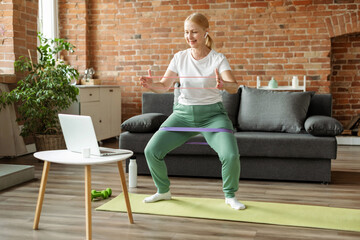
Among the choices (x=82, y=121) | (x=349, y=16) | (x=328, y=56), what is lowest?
(x=82, y=121)

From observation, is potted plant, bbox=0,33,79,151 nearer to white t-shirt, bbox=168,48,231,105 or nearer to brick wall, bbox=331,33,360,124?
white t-shirt, bbox=168,48,231,105

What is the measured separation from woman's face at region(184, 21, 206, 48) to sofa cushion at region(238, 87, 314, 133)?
1559 millimetres

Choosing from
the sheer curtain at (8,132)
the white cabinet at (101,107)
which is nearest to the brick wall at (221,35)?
the white cabinet at (101,107)

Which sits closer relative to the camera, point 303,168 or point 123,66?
point 303,168

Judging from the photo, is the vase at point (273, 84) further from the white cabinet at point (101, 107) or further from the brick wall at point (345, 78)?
the white cabinet at point (101, 107)

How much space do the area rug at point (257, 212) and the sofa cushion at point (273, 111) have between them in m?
1.23

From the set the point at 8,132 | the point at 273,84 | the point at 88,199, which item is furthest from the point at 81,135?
the point at 273,84

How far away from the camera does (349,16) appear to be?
21.4 ft

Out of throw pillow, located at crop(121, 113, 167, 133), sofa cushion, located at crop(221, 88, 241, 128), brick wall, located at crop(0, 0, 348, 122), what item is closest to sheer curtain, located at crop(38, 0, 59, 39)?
brick wall, located at crop(0, 0, 348, 122)

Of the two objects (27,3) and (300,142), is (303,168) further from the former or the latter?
(27,3)

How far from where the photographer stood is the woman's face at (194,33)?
3.04 metres

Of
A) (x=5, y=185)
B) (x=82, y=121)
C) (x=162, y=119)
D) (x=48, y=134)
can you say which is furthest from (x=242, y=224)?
(x=48, y=134)

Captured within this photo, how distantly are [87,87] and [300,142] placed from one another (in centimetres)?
316

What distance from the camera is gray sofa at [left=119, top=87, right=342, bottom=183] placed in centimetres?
396
